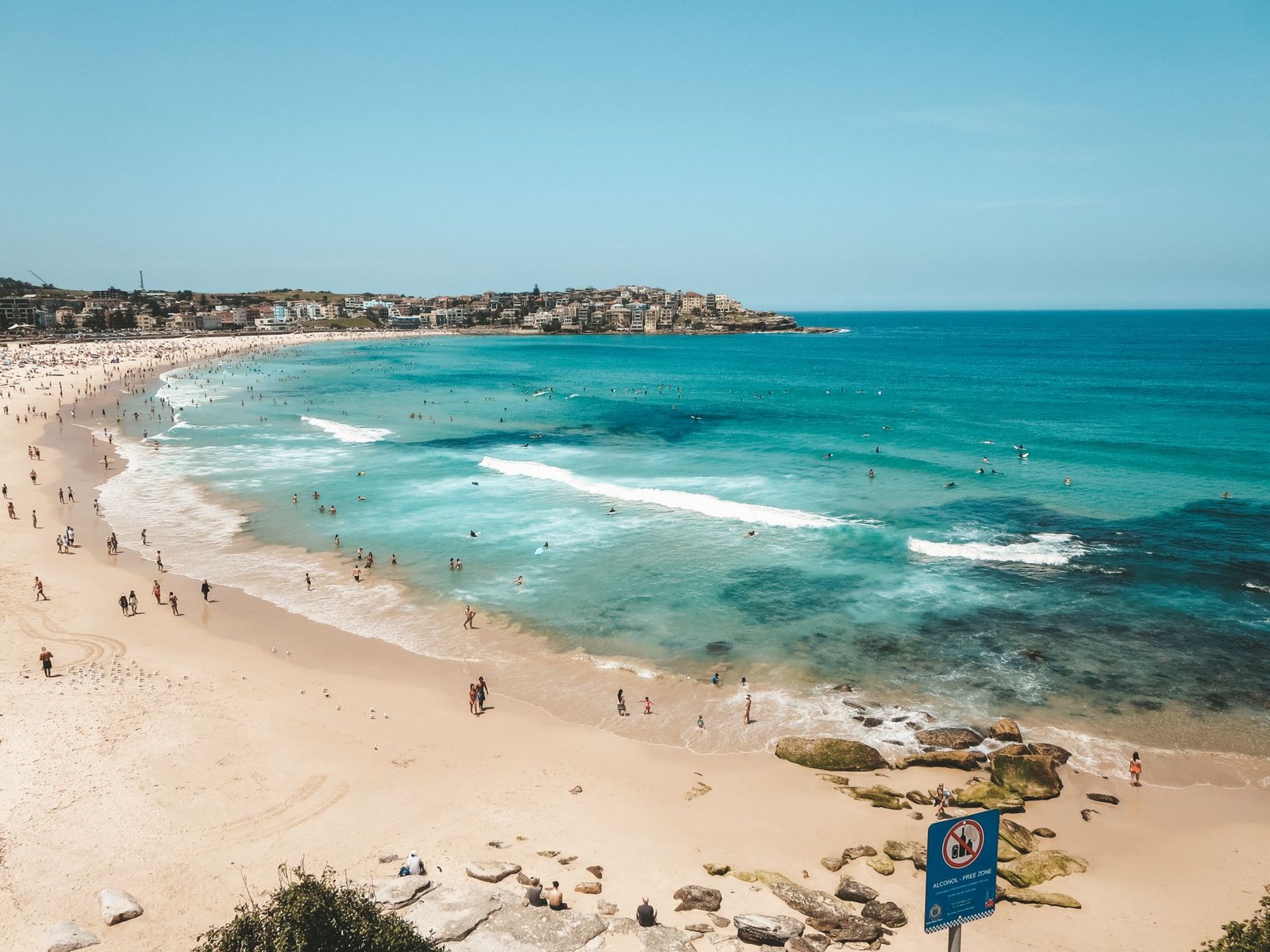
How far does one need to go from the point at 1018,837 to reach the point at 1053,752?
3.89 m

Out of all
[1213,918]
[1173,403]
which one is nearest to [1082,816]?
[1213,918]

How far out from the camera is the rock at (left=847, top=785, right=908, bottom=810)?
1683cm

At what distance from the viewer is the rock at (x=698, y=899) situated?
13297 mm

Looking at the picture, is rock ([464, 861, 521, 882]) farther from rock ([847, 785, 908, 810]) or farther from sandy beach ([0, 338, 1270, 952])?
rock ([847, 785, 908, 810])

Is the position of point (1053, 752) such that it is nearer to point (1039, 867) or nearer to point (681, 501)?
point (1039, 867)

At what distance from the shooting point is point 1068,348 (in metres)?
142

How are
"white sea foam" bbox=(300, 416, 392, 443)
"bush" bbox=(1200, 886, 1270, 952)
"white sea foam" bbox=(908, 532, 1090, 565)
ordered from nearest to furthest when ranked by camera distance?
"bush" bbox=(1200, 886, 1270, 952) → "white sea foam" bbox=(908, 532, 1090, 565) → "white sea foam" bbox=(300, 416, 392, 443)

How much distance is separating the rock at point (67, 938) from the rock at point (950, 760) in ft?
55.4

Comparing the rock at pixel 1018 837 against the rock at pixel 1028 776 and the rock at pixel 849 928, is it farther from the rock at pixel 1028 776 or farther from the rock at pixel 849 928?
the rock at pixel 849 928

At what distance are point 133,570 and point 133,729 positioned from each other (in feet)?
48.0

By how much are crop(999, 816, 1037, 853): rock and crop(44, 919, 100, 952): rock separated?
17229 millimetres

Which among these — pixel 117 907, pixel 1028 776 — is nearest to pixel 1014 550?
pixel 1028 776

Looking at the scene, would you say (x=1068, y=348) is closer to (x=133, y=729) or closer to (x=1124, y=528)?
(x=1124, y=528)

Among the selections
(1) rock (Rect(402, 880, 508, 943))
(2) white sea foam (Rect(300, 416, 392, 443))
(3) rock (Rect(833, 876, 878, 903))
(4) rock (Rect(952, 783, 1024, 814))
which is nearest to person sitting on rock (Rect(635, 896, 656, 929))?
(1) rock (Rect(402, 880, 508, 943))
